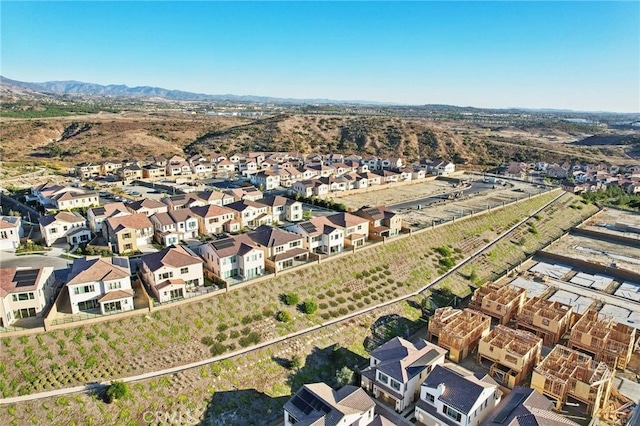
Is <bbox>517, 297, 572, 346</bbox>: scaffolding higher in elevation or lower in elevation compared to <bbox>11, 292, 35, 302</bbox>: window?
lower

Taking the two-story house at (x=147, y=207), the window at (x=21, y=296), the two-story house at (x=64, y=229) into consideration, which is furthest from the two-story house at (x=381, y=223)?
the window at (x=21, y=296)

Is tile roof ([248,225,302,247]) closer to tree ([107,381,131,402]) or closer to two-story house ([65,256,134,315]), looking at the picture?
two-story house ([65,256,134,315])

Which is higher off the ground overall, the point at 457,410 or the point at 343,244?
the point at 343,244

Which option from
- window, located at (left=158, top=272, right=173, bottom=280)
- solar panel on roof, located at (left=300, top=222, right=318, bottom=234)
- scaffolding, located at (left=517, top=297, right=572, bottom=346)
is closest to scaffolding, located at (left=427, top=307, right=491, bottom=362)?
scaffolding, located at (left=517, top=297, right=572, bottom=346)

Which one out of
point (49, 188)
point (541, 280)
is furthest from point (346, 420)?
point (49, 188)

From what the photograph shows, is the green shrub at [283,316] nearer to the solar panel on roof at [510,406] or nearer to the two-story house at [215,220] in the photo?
the solar panel on roof at [510,406]

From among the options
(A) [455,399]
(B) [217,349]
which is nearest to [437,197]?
(A) [455,399]

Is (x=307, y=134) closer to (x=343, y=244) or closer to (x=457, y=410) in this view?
(x=343, y=244)

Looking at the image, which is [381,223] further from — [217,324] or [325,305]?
[217,324]
